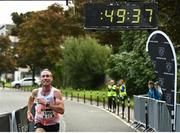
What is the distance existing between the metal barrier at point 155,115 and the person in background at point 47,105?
5160mm

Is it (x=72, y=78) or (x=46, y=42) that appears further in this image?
(x=46, y=42)

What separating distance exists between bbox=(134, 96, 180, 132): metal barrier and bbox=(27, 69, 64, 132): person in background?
5160 mm

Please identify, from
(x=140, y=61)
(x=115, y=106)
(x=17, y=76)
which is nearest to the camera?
(x=115, y=106)

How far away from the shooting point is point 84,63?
5853 cm

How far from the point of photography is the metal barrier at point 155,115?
15.0 m

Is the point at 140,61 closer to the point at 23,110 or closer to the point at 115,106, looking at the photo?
the point at 115,106

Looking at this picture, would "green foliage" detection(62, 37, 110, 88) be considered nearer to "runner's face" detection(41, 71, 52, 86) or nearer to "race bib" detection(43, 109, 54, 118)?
"race bib" detection(43, 109, 54, 118)

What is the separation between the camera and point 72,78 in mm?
59094

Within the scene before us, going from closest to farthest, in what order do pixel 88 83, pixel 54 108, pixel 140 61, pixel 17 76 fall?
pixel 54 108
pixel 140 61
pixel 88 83
pixel 17 76

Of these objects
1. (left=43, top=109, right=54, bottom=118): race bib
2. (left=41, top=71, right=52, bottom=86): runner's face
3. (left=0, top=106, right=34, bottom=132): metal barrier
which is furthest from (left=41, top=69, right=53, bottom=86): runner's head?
(left=0, top=106, right=34, bottom=132): metal barrier

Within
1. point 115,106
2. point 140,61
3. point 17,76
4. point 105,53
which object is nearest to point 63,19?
point 105,53

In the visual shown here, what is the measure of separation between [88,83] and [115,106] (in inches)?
1154

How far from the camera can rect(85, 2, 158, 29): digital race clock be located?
56.4 ft

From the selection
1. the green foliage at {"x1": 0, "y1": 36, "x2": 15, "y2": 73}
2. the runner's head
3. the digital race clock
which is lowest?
the green foliage at {"x1": 0, "y1": 36, "x2": 15, "y2": 73}
